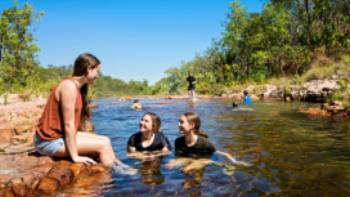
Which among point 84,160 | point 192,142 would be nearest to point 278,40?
point 192,142

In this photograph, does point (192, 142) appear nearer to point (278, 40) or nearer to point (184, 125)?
point (184, 125)

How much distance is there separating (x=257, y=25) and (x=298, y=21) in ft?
16.8

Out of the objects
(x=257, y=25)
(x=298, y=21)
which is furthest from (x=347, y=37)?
(x=257, y=25)

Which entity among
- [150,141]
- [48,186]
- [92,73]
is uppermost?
[92,73]

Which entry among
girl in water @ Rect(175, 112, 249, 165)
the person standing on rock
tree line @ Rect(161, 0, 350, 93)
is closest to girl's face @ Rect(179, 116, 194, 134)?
girl in water @ Rect(175, 112, 249, 165)

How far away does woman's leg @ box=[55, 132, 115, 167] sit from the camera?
532 centimetres

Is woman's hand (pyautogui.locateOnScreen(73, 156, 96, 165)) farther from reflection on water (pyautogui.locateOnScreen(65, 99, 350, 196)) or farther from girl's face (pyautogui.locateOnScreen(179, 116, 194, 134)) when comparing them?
girl's face (pyautogui.locateOnScreen(179, 116, 194, 134))

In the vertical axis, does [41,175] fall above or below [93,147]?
below

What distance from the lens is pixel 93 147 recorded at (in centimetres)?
547

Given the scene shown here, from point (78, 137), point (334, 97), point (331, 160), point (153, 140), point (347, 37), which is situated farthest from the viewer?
point (347, 37)

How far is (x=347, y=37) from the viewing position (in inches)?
1455

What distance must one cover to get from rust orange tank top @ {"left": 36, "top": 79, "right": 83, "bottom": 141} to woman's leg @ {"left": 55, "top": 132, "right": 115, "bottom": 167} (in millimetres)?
259

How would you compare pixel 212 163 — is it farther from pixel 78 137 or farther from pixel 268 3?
pixel 268 3

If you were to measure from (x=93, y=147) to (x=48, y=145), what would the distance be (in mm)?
667
